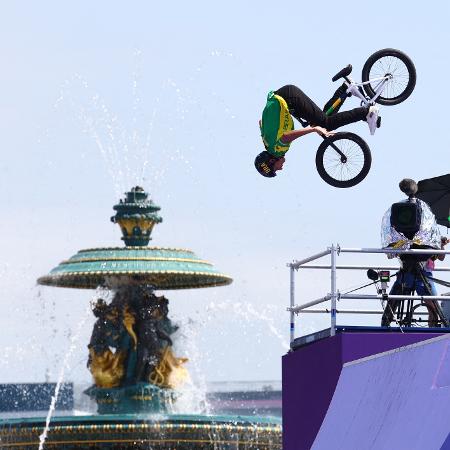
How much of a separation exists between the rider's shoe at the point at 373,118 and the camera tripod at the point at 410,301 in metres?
2.09

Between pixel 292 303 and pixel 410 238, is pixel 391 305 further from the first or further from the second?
pixel 292 303

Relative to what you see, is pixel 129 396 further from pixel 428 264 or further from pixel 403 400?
pixel 403 400

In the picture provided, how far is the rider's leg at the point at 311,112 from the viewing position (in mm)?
22422

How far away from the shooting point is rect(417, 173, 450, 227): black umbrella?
2452 centimetres

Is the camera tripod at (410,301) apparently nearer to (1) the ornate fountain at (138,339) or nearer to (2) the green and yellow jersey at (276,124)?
(2) the green and yellow jersey at (276,124)

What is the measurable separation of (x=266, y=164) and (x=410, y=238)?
2338mm

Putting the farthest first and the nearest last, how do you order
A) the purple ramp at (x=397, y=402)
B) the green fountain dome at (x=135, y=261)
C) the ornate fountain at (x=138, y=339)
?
the green fountain dome at (x=135, y=261) < the ornate fountain at (x=138, y=339) < the purple ramp at (x=397, y=402)

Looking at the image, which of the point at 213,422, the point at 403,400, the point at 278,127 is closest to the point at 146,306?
the point at 213,422

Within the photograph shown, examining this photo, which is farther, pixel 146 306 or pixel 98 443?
pixel 146 306

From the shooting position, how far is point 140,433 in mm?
46312

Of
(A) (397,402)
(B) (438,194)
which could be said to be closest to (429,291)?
(B) (438,194)

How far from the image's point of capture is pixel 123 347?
49000mm

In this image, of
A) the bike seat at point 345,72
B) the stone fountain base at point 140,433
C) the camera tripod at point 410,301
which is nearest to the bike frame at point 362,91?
the bike seat at point 345,72

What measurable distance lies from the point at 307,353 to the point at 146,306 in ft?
92.3
